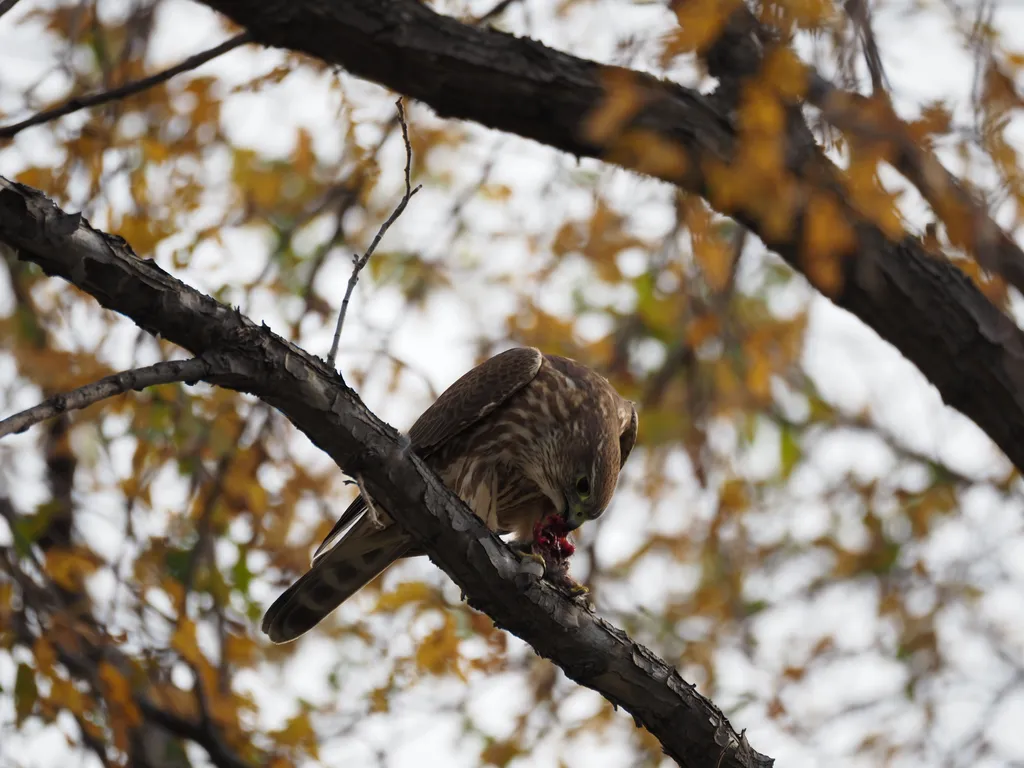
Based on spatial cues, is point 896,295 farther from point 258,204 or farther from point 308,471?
point 258,204

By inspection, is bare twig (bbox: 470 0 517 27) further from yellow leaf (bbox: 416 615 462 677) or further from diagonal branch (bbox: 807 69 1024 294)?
yellow leaf (bbox: 416 615 462 677)

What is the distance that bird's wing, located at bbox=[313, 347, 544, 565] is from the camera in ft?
14.2

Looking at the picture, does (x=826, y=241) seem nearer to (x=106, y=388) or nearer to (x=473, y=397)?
(x=473, y=397)

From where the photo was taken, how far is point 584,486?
4.39m

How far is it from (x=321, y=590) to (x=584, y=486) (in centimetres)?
100

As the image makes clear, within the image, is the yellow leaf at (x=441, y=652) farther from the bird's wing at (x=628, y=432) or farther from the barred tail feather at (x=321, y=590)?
the bird's wing at (x=628, y=432)

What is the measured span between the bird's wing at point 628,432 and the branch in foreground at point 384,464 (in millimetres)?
1766

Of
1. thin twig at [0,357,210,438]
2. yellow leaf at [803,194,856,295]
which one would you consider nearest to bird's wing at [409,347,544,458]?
yellow leaf at [803,194,856,295]

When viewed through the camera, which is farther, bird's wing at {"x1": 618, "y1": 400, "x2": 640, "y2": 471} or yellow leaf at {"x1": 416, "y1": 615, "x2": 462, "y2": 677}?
bird's wing at {"x1": 618, "y1": 400, "x2": 640, "y2": 471}

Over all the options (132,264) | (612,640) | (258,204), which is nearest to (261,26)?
(132,264)

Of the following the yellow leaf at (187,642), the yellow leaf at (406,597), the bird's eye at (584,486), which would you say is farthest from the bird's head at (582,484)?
the yellow leaf at (187,642)

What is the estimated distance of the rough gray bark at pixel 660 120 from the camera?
152 inches

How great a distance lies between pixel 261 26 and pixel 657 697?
2.39 m

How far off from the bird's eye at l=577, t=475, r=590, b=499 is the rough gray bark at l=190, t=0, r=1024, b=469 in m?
1.07
